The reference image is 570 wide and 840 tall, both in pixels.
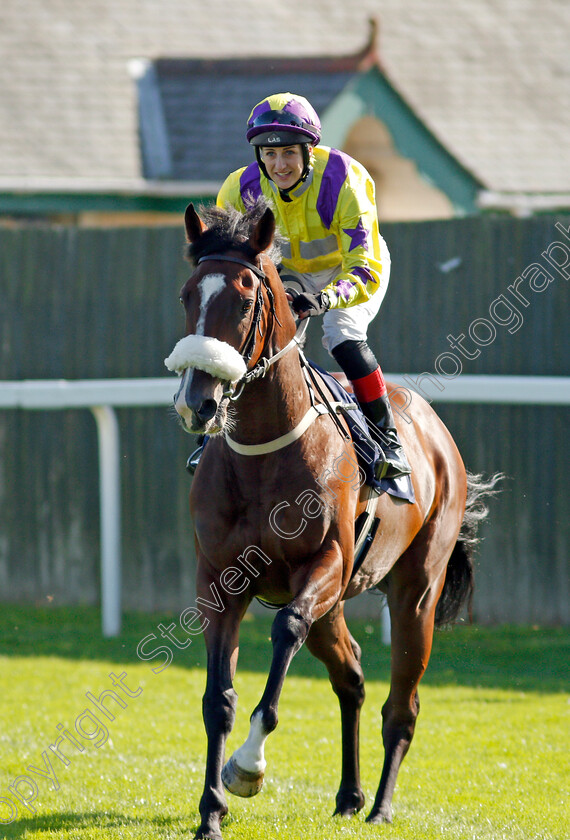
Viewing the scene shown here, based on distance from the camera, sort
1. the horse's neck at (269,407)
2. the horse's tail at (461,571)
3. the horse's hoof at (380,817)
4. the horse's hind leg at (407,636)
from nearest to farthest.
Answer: the horse's neck at (269,407) < the horse's hoof at (380,817) < the horse's hind leg at (407,636) < the horse's tail at (461,571)

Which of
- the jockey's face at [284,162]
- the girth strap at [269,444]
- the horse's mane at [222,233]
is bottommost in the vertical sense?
the girth strap at [269,444]

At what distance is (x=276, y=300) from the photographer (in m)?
3.84

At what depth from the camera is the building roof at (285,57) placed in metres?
11.8

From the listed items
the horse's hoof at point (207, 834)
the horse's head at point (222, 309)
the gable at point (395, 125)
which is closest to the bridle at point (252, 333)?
the horse's head at point (222, 309)

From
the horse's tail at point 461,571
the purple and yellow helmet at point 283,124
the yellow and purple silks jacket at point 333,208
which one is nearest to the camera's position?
the purple and yellow helmet at point 283,124

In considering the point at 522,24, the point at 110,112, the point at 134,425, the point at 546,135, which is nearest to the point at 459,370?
the point at 134,425

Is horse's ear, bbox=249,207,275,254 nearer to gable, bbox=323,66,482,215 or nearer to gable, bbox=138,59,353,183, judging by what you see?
gable, bbox=323,66,482,215

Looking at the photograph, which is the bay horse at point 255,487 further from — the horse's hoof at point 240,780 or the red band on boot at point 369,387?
the red band on boot at point 369,387

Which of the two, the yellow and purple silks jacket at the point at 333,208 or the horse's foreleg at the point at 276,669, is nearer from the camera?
the horse's foreleg at the point at 276,669

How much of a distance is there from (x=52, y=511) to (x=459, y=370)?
315 cm

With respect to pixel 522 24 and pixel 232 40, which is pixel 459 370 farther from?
pixel 522 24

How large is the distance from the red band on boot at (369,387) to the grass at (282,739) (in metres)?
1.66

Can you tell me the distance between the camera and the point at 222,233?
3.70m

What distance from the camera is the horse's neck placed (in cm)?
384
